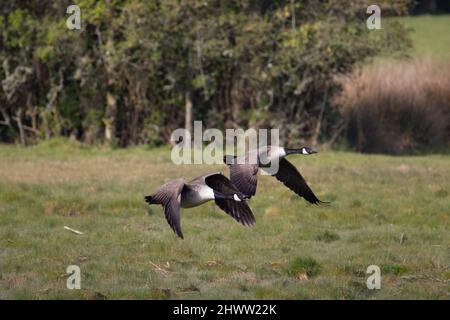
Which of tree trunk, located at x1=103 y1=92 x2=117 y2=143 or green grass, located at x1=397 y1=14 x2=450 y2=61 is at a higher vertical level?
green grass, located at x1=397 y1=14 x2=450 y2=61

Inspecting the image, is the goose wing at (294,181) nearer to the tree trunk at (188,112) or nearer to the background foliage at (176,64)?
the background foliage at (176,64)

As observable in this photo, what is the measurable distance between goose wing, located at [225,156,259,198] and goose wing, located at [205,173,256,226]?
14 centimetres

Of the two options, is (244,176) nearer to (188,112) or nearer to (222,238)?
(222,238)

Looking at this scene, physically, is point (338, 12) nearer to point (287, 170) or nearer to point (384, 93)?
point (384, 93)

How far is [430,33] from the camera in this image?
39.2 m

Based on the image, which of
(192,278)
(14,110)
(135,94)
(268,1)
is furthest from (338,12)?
(192,278)

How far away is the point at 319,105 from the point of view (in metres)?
20.7

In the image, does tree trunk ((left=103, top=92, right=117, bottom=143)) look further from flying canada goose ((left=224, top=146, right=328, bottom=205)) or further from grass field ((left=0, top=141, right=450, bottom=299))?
flying canada goose ((left=224, top=146, right=328, bottom=205))

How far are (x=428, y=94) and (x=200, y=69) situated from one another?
207 inches

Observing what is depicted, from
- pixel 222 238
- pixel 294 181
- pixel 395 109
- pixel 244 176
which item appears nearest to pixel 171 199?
pixel 244 176

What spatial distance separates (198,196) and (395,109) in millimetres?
12774

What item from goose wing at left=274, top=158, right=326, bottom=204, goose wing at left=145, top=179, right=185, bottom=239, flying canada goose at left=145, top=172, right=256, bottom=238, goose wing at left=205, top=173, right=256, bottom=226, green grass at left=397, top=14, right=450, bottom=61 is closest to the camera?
goose wing at left=145, top=179, right=185, bottom=239

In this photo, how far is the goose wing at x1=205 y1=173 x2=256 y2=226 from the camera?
973 cm

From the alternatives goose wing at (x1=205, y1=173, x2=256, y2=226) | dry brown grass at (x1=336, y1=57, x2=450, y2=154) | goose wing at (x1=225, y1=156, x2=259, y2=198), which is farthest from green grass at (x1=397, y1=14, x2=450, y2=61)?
goose wing at (x1=205, y1=173, x2=256, y2=226)
